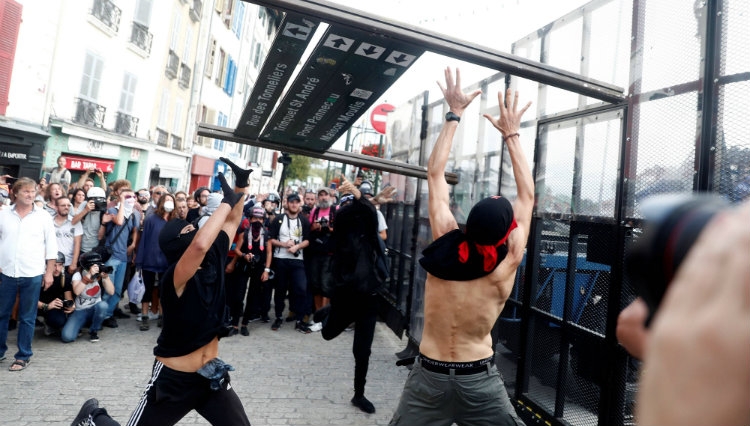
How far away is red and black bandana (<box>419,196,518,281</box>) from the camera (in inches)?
104

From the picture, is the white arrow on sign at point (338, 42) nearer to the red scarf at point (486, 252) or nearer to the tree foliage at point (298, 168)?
the red scarf at point (486, 252)

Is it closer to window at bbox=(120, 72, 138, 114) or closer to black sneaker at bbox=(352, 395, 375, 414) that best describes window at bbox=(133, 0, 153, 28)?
window at bbox=(120, 72, 138, 114)

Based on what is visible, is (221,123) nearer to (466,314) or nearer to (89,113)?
(89,113)

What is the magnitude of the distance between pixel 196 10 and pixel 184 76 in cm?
314

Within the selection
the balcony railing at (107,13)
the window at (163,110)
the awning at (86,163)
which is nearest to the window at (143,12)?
the balcony railing at (107,13)

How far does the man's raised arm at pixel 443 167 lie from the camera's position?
3.05 metres

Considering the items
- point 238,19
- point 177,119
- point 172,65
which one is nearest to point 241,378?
point 172,65

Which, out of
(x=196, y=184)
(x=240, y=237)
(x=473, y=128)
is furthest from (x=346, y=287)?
(x=196, y=184)

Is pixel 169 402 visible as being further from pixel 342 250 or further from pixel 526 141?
pixel 526 141

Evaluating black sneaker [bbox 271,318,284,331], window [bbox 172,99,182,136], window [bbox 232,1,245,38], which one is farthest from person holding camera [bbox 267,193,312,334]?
window [bbox 232,1,245,38]

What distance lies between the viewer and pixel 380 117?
1352 centimetres

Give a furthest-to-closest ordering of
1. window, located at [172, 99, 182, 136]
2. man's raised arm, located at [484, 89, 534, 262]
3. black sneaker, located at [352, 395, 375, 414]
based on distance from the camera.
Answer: window, located at [172, 99, 182, 136] < black sneaker, located at [352, 395, 375, 414] < man's raised arm, located at [484, 89, 534, 262]

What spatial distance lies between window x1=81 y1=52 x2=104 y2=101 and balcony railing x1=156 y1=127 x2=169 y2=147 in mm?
4974

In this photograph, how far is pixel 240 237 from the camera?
7906 millimetres
